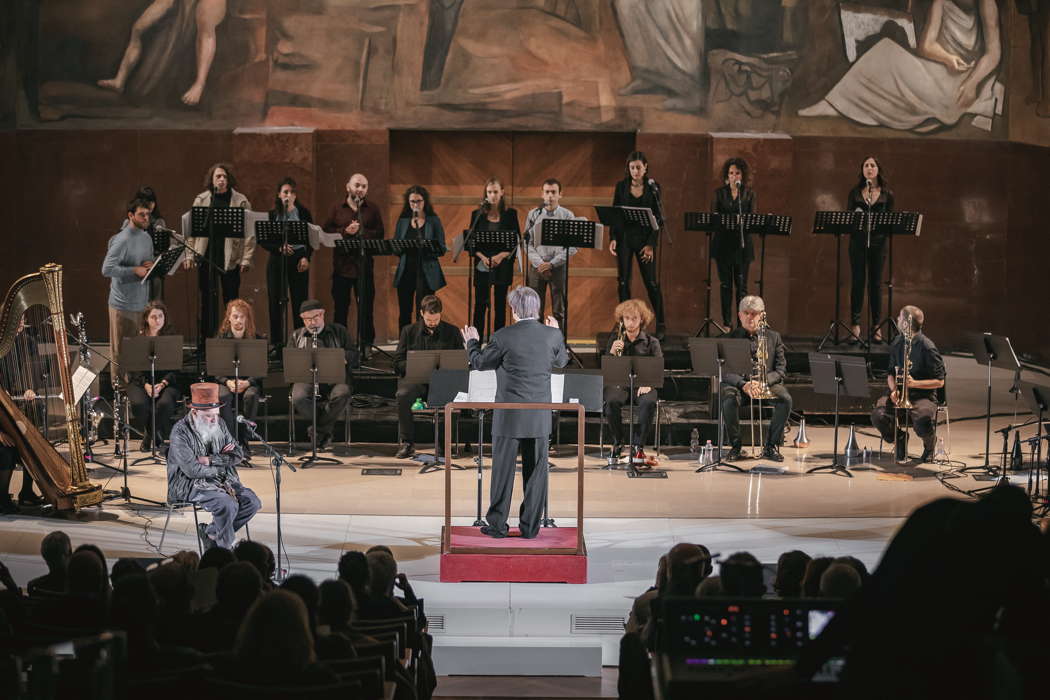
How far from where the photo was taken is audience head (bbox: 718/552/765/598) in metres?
5.18

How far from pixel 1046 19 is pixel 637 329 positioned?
716 centimetres

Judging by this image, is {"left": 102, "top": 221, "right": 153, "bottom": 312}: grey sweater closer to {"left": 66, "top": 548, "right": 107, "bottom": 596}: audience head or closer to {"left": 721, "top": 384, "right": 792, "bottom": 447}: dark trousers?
{"left": 721, "top": 384, "right": 792, "bottom": 447}: dark trousers

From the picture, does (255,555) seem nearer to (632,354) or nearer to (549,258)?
(632,354)

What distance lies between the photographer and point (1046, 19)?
595 inches

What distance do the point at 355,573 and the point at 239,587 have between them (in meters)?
0.69

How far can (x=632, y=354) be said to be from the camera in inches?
434

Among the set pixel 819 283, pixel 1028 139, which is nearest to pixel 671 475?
pixel 819 283

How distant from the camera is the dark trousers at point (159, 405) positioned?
11.0 meters

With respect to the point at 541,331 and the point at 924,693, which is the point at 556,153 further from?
the point at 924,693

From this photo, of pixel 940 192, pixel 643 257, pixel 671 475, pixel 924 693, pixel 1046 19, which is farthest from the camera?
pixel 940 192

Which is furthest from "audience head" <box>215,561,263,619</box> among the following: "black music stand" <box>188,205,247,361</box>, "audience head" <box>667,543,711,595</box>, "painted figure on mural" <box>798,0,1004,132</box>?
"painted figure on mural" <box>798,0,1004,132</box>

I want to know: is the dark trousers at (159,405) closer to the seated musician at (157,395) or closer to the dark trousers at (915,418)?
the seated musician at (157,395)

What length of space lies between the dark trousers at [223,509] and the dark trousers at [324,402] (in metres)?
3.06

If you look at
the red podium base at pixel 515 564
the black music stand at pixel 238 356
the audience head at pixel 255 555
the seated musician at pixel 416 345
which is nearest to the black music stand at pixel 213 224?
the black music stand at pixel 238 356
